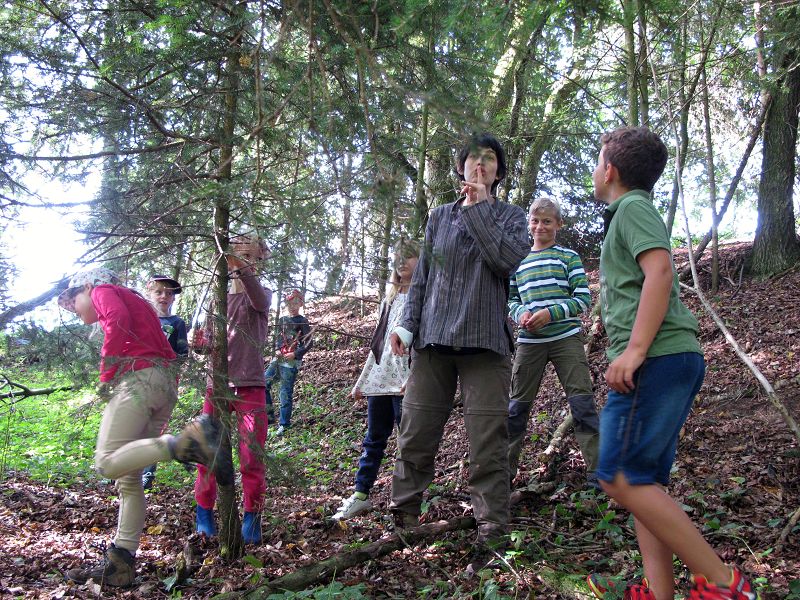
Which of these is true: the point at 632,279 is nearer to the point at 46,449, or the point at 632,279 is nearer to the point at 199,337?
the point at 199,337

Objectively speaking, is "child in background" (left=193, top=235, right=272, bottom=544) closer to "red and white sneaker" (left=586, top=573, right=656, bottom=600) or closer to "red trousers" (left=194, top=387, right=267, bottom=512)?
"red trousers" (left=194, top=387, right=267, bottom=512)

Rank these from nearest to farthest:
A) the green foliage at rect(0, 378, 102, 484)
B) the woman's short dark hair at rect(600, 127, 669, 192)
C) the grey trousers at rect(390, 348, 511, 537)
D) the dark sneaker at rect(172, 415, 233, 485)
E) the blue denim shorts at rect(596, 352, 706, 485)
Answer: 1. the blue denim shorts at rect(596, 352, 706, 485)
2. the woman's short dark hair at rect(600, 127, 669, 192)
3. the dark sneaker at rect(172, 415, 233, 485)
4. the grey trousers at rect(390, 348, 511, 537)
5. the green foliage at rect(0, 378, 102, 484)

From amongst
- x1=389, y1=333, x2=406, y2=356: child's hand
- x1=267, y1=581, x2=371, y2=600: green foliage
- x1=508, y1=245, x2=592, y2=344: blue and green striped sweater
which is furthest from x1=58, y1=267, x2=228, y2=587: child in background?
x1=508, y1=245, x2=592, y2=344: blue and green striped sweater

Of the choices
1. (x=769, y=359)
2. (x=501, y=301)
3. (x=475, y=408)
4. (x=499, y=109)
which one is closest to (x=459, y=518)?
(x=475, y=408)

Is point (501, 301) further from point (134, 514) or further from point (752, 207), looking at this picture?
point (752, 207)

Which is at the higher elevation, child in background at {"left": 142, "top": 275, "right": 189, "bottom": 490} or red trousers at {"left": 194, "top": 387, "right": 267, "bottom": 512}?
child in background at {"left": 142, "top": 275, "right": 189, "bottom": 490}

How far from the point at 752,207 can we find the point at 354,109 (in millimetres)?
13006

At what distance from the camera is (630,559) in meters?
3.18

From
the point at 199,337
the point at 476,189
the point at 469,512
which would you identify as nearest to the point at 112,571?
the point at 199,337

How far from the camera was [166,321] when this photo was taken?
6000 mm

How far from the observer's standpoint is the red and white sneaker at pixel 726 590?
6.90ft

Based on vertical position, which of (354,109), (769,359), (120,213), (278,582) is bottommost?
(278,582)

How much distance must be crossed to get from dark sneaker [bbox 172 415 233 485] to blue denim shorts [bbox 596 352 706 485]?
6.75ft

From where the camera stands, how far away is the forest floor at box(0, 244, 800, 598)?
3.10 metres
